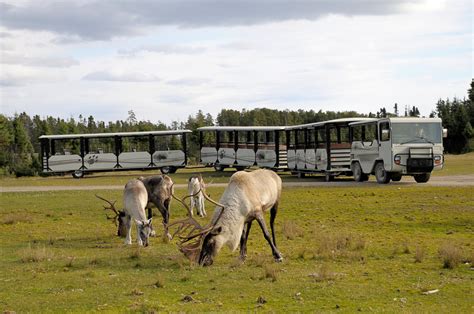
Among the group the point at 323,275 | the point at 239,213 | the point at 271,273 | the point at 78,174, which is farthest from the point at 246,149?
the point at 323,275

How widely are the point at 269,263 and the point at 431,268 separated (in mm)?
3276

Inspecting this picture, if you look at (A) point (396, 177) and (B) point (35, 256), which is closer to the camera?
(B) point (35, 256)

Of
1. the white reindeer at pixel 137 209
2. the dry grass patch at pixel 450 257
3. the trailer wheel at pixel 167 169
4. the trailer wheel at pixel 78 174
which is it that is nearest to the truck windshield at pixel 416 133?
the white reindeer at pixel 137 209

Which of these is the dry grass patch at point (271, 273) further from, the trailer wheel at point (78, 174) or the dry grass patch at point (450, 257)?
the trailer wheel at point (78, 174)

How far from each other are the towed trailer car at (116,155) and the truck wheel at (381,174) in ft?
83.4

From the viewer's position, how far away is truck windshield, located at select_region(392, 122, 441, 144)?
3362cm

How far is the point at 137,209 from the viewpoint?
55.0 feet

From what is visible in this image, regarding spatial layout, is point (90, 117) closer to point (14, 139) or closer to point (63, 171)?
point (14, 139)

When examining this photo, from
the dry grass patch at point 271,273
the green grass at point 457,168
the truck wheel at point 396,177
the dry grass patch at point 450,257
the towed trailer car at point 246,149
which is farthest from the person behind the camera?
the towed trailer car at point 246,149

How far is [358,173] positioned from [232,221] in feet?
87.5

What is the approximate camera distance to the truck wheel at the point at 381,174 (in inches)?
1388

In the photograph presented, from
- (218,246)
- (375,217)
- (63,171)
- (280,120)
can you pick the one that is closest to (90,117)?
(280,120)

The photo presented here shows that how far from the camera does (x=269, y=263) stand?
1345 centimetres

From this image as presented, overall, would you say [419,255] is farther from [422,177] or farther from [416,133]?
[422,177]
